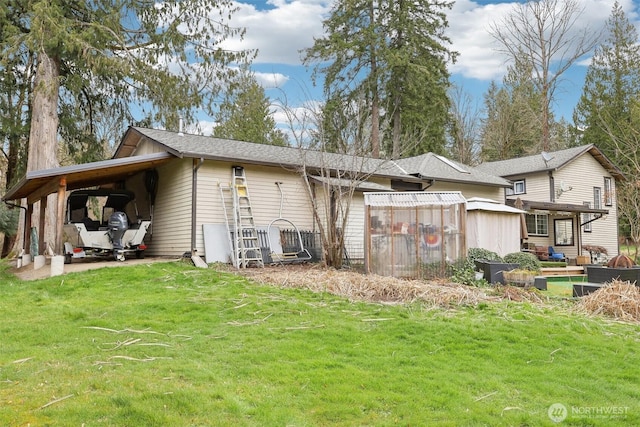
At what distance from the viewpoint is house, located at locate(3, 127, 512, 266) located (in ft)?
39.9

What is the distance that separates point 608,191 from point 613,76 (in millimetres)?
12299

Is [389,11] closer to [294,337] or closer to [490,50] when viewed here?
[490,50]

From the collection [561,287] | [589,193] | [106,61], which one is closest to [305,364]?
[561,287]

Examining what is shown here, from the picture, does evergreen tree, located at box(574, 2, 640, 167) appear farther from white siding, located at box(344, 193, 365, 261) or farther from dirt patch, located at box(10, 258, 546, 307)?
dirt patch, located at box(10, 258, 546, 307)

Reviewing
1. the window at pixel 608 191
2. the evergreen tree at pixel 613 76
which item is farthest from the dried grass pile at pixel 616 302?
the evergreen tree at pixel 613 76

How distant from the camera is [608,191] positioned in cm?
2617

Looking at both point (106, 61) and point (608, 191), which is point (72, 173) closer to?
point (106, 61)

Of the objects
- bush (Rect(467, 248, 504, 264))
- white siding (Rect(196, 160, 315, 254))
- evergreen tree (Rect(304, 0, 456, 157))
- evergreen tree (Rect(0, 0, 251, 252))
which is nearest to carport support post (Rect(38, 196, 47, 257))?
evergreen tree (Rect(0, 0, 251, 252))

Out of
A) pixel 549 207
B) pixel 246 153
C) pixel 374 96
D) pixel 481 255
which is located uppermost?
pixel 374 96

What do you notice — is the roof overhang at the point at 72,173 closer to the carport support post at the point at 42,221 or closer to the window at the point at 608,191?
the carport support post at the point at 42,221

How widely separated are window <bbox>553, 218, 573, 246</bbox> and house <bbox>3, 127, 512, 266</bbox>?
10317 mm

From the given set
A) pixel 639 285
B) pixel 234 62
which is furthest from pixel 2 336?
pixel 234 62

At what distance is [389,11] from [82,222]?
2142cm

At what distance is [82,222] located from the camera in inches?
491
